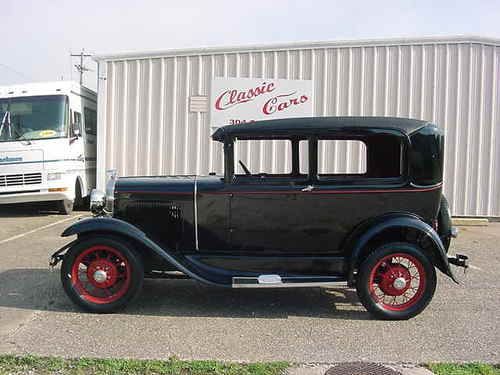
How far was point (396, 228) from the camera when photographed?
4.53 meters

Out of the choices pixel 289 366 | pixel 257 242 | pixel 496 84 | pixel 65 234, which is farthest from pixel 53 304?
pixel 496 84

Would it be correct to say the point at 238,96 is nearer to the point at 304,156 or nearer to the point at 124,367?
the point at 304,156

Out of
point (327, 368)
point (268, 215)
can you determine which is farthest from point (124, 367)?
point (268, 215)

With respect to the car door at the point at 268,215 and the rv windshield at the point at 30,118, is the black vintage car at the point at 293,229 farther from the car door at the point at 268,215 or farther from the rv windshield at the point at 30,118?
the rv windshield at the point at 30,118

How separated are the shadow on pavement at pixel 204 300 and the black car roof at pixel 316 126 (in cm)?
165

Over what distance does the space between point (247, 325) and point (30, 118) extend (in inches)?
328

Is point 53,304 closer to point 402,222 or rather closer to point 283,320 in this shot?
point 283,320

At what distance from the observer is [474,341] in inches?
158

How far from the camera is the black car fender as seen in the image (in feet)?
14.6

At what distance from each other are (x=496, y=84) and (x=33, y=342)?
1028cm

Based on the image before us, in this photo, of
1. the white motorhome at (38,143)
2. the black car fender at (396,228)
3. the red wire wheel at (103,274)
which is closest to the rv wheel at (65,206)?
the white motorhome at (38,143)

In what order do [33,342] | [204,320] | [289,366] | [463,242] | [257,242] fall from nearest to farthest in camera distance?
[289,366] < [33,342] < [204,320] < [257,242] < [463,242]

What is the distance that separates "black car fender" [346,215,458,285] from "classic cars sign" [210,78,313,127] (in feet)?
21.7

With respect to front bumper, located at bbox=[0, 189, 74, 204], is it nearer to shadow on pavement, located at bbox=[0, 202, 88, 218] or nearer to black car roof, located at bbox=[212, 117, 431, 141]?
shadow on pavement, located at bbox=[0, 202, 88, 218]
